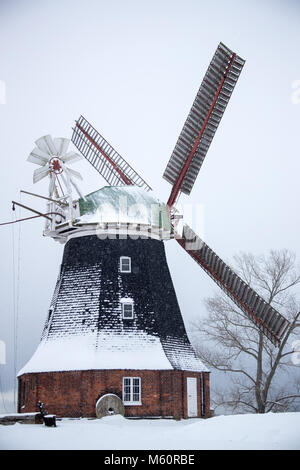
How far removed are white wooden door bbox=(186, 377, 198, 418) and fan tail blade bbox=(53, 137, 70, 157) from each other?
399 inches

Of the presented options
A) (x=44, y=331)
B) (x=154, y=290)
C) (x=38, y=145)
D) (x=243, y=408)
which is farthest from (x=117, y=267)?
(x=243, y=408)

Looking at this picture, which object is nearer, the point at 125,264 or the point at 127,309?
the point at 127,309

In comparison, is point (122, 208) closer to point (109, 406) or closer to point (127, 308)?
point (127, 308)

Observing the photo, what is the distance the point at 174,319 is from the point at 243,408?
8.49m

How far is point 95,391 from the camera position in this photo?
25.3 metres

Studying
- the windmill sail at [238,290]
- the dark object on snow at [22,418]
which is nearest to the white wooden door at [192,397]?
the windmill sail at [238,290]

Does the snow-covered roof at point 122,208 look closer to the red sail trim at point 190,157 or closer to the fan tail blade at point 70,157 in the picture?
the red sail trim at point 190,157

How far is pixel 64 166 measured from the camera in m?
28.3

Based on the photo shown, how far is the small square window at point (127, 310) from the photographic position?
1053 inches

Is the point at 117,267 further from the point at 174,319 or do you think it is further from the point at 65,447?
the point at 65,447

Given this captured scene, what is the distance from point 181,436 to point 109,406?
647 centimetres

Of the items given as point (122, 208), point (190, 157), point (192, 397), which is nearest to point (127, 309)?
point (122, 208)

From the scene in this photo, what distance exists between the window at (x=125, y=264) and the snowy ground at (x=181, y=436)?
680cm

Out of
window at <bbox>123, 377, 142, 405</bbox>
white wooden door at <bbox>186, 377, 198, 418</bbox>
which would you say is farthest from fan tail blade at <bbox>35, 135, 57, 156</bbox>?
white wooden door at <bbox>186, 377, 198, 418</bbox>
